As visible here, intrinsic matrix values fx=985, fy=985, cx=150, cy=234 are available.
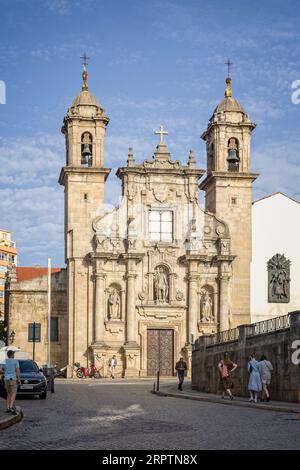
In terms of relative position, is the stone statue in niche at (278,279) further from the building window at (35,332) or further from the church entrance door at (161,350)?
the building window at (35,332)

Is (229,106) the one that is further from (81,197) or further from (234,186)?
(81,197)

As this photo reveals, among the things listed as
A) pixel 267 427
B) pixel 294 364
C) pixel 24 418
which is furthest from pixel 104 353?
pixel 267 427

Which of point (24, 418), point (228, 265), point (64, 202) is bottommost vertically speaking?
point (24, 418)

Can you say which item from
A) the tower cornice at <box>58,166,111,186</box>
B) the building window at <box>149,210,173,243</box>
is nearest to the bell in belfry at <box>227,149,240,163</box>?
the building window at <box>149,210,173,243</box>

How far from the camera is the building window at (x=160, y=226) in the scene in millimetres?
58344

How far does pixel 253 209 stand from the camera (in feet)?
195

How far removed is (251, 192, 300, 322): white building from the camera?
192ft

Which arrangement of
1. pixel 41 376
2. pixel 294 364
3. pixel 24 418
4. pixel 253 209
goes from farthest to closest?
pixel 253 209 < pixel 41 376 < pixel 294 364 < pixel 24 418

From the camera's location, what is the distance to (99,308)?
56.3 metres

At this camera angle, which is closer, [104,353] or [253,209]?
[104,353]

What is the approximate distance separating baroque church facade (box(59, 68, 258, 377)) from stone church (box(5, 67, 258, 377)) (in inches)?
2.3
